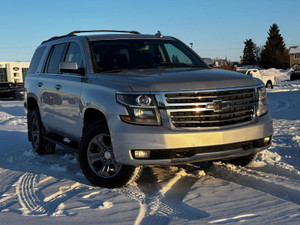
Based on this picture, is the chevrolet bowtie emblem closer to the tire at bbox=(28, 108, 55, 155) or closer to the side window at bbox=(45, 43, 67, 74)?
the side window at bbox=(45, 43, 67, 74)

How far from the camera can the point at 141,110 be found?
4418 millimetres

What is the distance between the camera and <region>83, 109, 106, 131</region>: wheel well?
5.13 metres

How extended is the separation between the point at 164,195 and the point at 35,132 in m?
3.71

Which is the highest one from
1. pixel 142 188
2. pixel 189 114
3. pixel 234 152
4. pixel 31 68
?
pixel 31 68

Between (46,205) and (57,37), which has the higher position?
(57,37)

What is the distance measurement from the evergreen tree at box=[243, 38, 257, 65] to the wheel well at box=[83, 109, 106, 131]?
3816 inches

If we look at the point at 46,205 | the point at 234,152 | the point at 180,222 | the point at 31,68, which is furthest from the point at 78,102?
the point at 31,68

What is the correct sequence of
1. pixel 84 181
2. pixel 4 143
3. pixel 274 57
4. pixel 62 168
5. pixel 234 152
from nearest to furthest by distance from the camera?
pixel 234 152 → pixel 84 181 → pixel 62 168 → pixel 4 143 → pixel 274 57

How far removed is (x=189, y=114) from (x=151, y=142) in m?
0.49

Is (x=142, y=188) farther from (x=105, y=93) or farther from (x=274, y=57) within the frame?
(x=274, y=57)

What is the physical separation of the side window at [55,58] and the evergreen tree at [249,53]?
313ft

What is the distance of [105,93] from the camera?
4770 millimetres

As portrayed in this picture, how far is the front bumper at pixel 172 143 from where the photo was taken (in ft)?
14.2

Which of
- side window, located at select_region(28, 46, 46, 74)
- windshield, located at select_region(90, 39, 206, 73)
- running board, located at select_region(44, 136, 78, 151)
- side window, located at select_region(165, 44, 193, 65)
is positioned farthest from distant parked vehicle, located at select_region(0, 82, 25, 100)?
windshield, located at select_region(90, 39, 206, 73)
